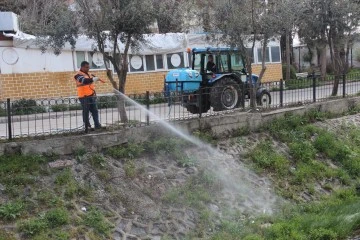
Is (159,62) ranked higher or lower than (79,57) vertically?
lower

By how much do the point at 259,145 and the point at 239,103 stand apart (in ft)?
6.32

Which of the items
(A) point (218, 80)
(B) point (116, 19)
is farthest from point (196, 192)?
A: (A) point (218, 80)

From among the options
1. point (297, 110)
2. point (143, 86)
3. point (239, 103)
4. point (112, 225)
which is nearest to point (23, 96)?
point (143, 86)

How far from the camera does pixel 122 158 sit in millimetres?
9922

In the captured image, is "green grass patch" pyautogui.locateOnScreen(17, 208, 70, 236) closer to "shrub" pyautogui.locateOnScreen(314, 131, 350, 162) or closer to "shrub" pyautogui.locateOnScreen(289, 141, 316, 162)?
"shrub" pyautogui.locateOnScreen(289, 141, 316, 162)

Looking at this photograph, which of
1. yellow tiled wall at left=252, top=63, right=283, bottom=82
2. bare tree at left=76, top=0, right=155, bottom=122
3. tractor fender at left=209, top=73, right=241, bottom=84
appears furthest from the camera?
yellow tiled wall at left=252, top=63, right=283, bottom=82

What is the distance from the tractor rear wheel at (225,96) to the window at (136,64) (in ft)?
28.3

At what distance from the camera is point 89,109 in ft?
34.4

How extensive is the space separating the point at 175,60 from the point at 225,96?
10.1 meters

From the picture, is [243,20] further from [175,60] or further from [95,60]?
[175,60]

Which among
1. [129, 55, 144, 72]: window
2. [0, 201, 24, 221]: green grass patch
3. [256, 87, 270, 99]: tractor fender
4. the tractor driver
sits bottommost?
[0, 201, 24, 221]: green grass patch

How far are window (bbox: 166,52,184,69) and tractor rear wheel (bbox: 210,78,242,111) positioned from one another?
9.35m

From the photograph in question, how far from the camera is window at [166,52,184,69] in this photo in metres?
23.3

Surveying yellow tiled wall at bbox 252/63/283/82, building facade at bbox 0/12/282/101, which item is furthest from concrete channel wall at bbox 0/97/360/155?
yellow tiled wall at bbox 252/63/283/82
